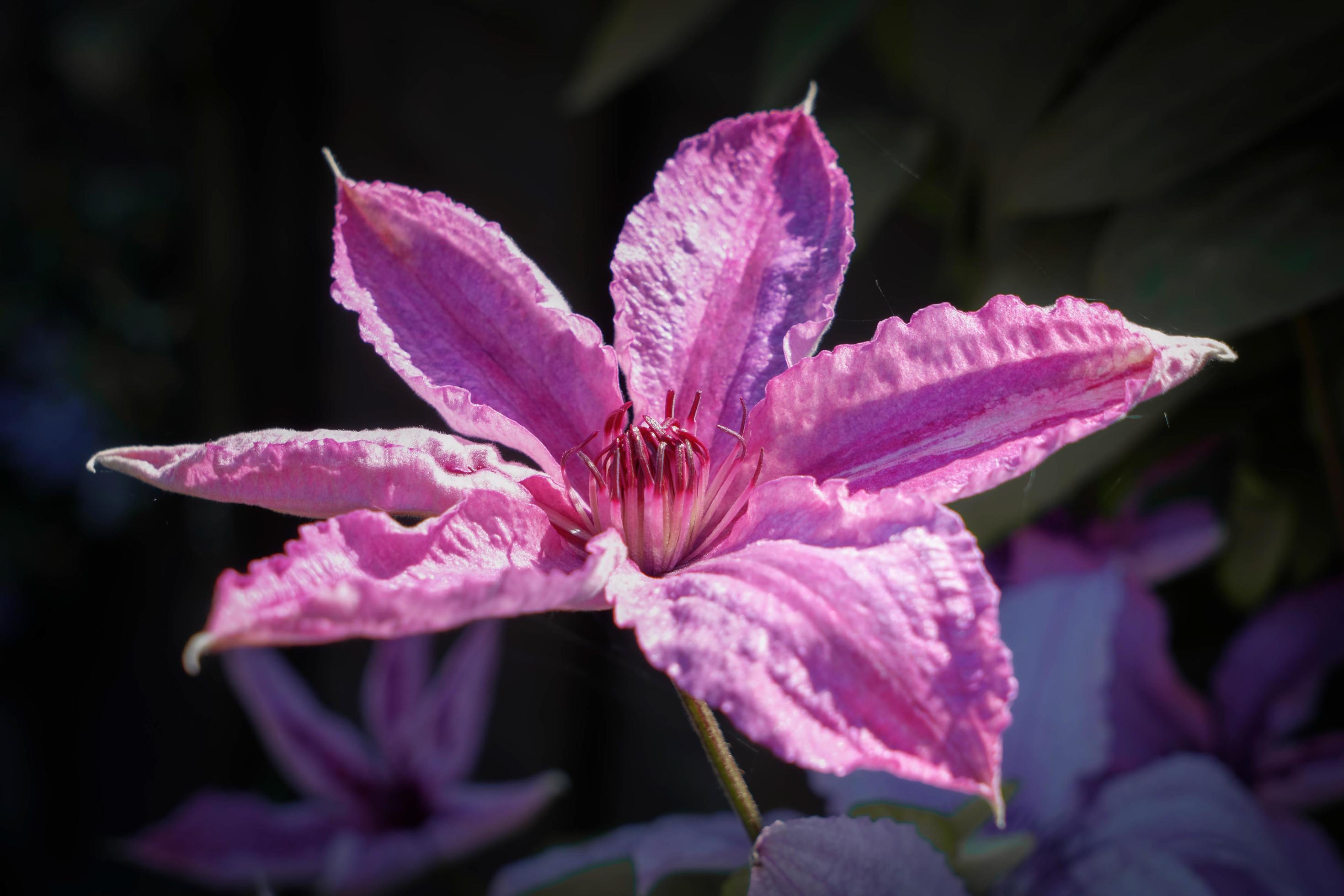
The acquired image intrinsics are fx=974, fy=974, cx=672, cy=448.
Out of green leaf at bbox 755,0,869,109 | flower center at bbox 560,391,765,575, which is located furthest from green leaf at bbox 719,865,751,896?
green leaf at bbox 755,0,869,109

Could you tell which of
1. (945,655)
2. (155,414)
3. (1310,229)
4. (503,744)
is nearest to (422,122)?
(155,414)

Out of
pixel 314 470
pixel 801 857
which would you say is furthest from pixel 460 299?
pixel 801 857

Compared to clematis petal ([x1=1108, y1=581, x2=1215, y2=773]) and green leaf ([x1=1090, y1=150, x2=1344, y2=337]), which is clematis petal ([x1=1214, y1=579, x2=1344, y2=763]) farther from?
green leaf ([x1=1090, y1=150, x2=1344, y2=337])

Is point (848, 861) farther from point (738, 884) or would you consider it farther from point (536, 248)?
point (536, 248)

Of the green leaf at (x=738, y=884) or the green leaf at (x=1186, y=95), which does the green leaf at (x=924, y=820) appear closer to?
the green leaf at (x=738, y=884)

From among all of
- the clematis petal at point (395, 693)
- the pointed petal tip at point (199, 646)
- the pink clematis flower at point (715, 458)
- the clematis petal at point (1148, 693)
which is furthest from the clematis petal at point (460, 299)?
the clematis petal at point (395, 693)

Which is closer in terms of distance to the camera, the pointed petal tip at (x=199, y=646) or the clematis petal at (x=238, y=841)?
the pointed petal tip at (x=199, y=646)

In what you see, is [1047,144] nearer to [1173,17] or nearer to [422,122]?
[1173,17]
